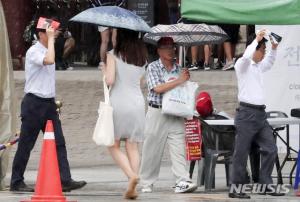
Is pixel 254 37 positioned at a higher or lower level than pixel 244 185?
higher

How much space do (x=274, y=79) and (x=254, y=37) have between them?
211cm

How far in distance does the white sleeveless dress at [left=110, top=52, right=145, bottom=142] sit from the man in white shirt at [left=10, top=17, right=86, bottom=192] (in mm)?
888

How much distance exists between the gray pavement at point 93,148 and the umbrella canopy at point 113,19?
1762mm

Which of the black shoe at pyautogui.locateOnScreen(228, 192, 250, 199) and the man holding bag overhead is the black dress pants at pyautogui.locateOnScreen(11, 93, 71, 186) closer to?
the man holding bag overhead

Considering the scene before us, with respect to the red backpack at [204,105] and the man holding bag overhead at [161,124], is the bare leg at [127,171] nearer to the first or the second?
the man holding bag overhead at [161,124]

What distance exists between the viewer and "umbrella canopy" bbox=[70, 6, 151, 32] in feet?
37.8

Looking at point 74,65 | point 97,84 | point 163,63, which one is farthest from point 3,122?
point 74,65

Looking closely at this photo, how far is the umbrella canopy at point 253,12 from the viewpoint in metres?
11.5

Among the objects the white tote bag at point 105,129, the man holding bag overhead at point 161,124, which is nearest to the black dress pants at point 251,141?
the man holding bag overhead at point 161,124

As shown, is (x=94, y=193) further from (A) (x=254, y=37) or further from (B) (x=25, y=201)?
(A) (x=254, y=37)

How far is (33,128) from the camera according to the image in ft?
39.0

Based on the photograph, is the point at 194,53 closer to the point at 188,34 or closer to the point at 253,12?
the point at 188,34

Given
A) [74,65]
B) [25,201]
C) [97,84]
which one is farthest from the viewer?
[74,65]

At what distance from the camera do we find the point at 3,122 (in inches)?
495
